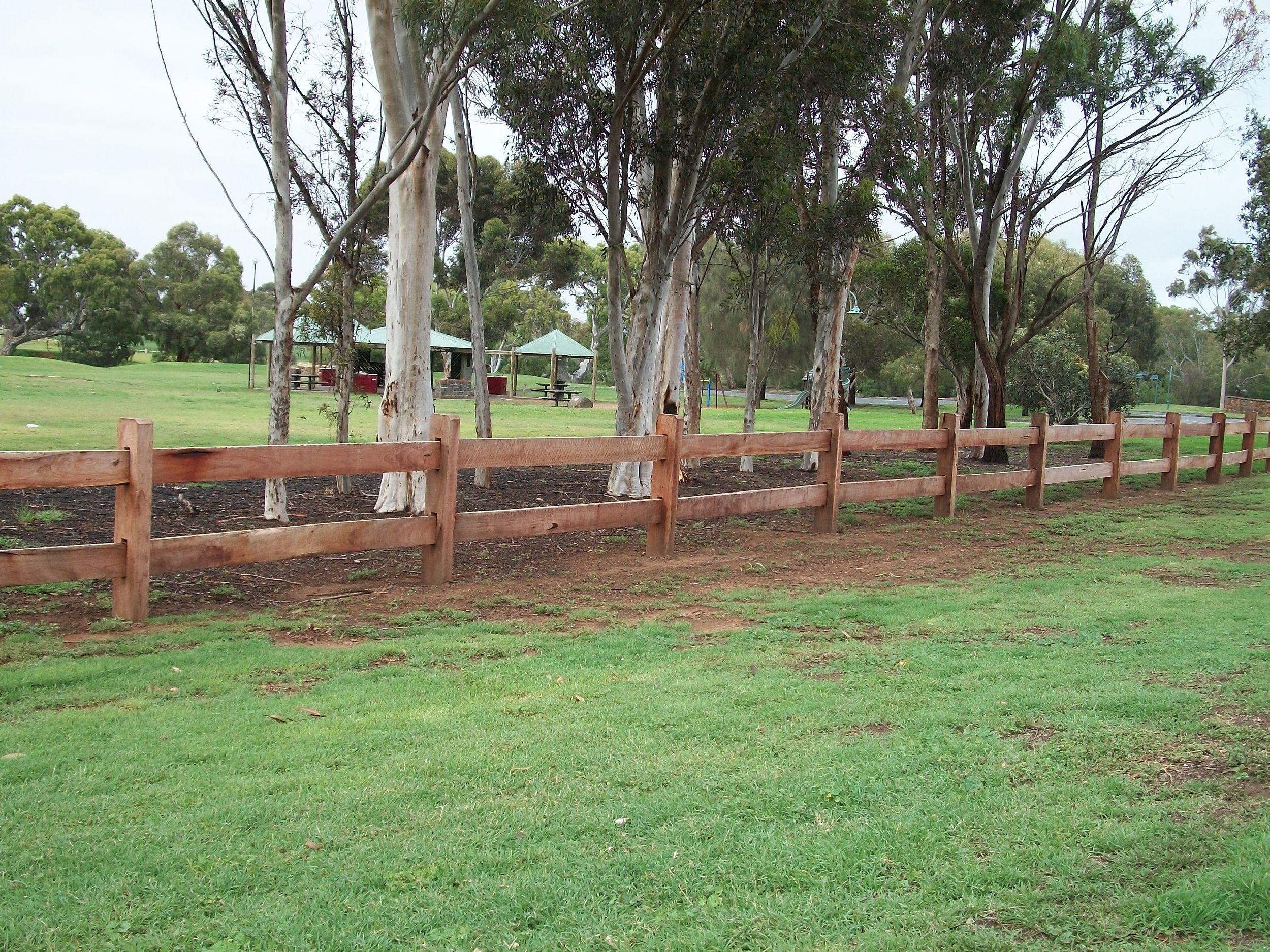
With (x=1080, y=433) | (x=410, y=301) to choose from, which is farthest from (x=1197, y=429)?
(x=410, y=301)

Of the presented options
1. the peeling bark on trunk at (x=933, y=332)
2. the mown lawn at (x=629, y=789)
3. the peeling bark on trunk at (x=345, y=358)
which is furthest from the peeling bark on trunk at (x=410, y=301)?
the peeling bark on trunk at (x=933, y=332)

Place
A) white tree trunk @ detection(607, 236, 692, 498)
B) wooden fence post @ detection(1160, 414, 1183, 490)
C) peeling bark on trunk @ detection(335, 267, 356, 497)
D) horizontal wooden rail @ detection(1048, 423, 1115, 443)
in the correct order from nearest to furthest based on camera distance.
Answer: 1. peeling bark on trunk @ detection(335, 267, 356, 497)
2. horizontal wooden rail @ detection(1048, 423, 1115, 443)
3. white tree trunk @ detection(607, 236, 692, 498)
4. wooden fence post @ detection(1160, 414, 1183, 490)

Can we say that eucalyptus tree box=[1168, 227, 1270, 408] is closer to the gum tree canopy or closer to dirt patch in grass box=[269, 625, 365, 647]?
dirt patch in grass box=[269, 625, 365, 647]

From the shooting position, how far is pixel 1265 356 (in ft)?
243

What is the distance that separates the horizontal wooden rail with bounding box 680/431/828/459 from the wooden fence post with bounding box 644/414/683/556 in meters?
0.11

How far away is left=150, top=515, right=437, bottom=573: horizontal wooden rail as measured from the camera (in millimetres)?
6168

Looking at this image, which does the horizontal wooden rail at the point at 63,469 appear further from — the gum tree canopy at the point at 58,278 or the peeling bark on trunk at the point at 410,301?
the gum tree canopy at the point at 58,278

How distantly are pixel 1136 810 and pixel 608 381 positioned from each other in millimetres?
73256

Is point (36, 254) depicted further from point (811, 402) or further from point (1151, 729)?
point (1151, 729)

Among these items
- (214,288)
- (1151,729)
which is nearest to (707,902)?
(1151,729)

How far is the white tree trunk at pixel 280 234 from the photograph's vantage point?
910 cm

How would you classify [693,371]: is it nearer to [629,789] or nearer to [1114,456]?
[1114,456]

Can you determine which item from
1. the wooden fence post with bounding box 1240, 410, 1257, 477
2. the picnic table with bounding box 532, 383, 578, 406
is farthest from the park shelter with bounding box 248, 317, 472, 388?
the wooden fence post with bounding box 1240, 410, 1257, 477

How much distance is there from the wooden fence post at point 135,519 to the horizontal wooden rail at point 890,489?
6.86 metres
